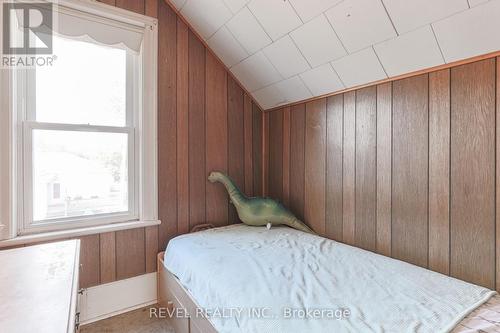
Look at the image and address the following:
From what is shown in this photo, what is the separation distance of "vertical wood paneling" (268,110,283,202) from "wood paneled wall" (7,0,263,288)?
0.72 feet

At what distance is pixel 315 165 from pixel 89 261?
68.9 inches

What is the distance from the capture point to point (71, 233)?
1681 mm

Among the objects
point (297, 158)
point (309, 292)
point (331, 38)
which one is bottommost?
point (309, 292)

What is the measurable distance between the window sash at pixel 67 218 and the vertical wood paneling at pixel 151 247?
0.15m

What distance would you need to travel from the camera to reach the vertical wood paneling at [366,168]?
5.41 ft

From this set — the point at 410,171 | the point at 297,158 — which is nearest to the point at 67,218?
the point at 297,158

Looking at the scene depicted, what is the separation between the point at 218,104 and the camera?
7.43 ft

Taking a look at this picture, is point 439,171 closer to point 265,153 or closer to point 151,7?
point 265,153

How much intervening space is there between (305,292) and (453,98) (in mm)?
1194

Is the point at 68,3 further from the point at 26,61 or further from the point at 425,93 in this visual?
the point at 425,93

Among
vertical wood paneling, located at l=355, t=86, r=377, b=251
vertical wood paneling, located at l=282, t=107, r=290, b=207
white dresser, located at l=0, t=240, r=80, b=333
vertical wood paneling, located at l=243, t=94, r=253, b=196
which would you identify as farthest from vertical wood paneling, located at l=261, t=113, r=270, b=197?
white dresser, located at l=0, t=240, r=80, b=333

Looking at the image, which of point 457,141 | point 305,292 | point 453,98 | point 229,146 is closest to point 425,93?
point 453,98

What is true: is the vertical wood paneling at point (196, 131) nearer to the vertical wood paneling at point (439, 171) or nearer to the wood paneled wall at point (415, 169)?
the wood paneled wall at point (415, 169)

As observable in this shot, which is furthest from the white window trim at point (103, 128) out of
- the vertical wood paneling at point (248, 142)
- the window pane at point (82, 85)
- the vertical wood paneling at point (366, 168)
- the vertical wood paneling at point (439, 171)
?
the vertical wood paneling at point (439, 171)
